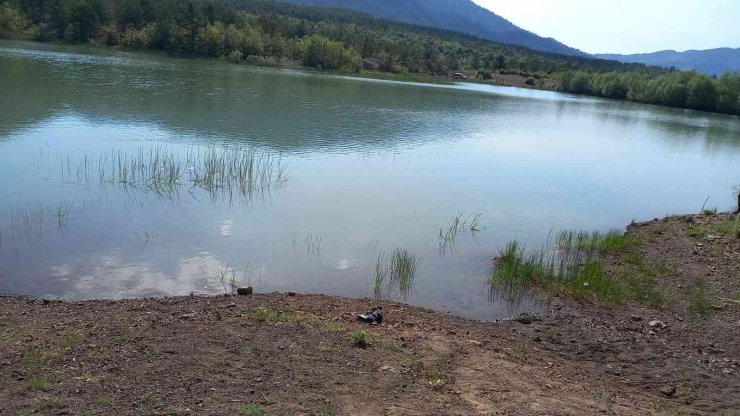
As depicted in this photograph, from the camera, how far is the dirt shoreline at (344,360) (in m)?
5.88

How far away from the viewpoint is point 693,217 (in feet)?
61.8

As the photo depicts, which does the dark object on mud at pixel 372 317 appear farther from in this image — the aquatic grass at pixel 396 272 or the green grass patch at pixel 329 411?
the green grass patch at pixel 329 411

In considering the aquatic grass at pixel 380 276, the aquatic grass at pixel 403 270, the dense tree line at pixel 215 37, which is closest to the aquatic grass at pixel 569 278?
the aquatic grass at pixel 403 270

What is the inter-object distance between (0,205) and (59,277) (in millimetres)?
5149

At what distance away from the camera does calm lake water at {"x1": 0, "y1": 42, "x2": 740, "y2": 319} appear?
37.7 feet

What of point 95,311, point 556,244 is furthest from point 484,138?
point 95,311

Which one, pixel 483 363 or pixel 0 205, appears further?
pixel 0 205

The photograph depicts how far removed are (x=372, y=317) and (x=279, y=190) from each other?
1041 centimetres

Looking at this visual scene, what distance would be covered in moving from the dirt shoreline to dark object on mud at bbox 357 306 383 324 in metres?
0.14

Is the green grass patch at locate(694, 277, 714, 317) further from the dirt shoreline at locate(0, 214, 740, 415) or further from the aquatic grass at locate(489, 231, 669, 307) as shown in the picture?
the aquatic grass at locate(489, 231, 669, 307)

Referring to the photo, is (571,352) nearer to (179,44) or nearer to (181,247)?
(181,247)

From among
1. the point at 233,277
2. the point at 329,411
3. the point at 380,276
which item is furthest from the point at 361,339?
the point at 380,276

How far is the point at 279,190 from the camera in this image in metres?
18.5

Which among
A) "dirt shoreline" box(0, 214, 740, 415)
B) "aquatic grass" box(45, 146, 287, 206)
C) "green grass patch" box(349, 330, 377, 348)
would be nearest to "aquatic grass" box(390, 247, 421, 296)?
"dirt shoreline" box(0, 214, 740, 415)
